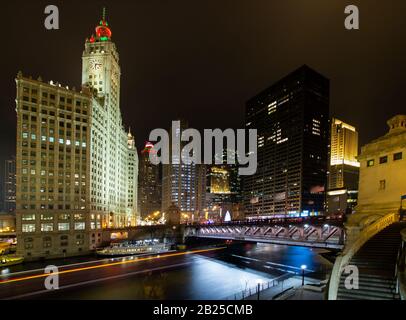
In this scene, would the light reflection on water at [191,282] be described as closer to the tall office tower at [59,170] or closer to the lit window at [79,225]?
the lit window at [79,225]

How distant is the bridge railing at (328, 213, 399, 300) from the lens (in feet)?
56.1

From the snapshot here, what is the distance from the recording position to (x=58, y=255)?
69125 mm

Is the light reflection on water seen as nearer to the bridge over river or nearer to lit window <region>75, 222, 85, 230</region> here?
the bridge over river

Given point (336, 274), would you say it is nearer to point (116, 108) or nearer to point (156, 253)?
point (156, 253)

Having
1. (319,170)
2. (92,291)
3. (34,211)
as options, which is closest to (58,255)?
(34,211)

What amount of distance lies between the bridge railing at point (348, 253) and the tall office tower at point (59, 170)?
230 ft

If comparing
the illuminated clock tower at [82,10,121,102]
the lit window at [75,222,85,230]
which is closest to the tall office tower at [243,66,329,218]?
the illuminated clock tower at [82,10,121,102]

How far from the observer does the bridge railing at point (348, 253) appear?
56.1 ft

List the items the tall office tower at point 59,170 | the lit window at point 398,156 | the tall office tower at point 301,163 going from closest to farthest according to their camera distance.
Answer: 1. the lit window at point 398,156
2. the tall office tower at point 59,170
3. the tall office tower at point 301,163

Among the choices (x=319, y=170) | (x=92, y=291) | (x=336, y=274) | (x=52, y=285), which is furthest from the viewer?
(x=319, y=170)

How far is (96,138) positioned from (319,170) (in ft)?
488

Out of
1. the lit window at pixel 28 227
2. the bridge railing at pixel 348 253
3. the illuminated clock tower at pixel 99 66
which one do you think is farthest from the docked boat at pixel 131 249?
the bridge railing at pixel 348 253

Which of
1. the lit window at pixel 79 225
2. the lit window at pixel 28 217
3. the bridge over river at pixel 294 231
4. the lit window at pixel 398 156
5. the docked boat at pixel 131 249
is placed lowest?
the docked boat at pixel 131 249

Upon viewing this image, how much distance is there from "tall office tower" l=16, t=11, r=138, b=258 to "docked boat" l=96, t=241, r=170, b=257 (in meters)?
7.61
